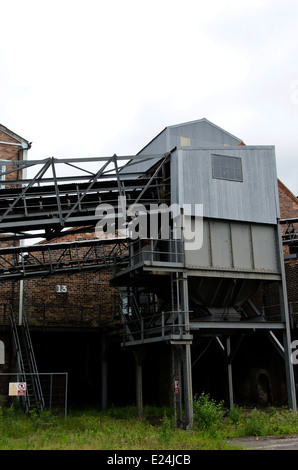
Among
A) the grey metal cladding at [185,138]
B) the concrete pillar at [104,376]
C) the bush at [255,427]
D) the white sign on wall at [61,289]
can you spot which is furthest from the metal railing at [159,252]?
the white sign on wall at [61,289]

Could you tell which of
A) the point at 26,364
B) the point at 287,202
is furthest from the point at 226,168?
the point at 287,202

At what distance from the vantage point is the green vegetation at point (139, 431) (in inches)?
457

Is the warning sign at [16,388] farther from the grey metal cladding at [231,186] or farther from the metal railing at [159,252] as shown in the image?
the grey metal cladding at [231,186]

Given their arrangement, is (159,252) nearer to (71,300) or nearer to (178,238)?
(178,238)

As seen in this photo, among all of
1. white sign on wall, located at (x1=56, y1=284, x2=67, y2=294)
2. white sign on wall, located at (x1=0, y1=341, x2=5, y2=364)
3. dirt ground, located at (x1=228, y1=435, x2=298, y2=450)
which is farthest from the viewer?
white sign on wall, located at (x1=56, y1=284, x2=67, y2=294)

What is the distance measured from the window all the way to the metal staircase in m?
10.4

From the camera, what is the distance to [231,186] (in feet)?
60.9

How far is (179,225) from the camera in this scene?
17.5m

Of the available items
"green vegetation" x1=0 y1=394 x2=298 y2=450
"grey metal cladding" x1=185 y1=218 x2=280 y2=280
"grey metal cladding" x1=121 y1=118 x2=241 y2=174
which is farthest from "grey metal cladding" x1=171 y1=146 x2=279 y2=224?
"green vegetation" x1=0 y1=394 x2=298 y2=450

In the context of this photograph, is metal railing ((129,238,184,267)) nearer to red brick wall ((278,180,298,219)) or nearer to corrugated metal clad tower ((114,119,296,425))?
corrugated metal clad tower ((114,119,296,425))

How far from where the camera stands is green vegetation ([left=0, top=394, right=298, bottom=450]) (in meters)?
11.6

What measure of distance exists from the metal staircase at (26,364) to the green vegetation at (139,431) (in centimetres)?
94
